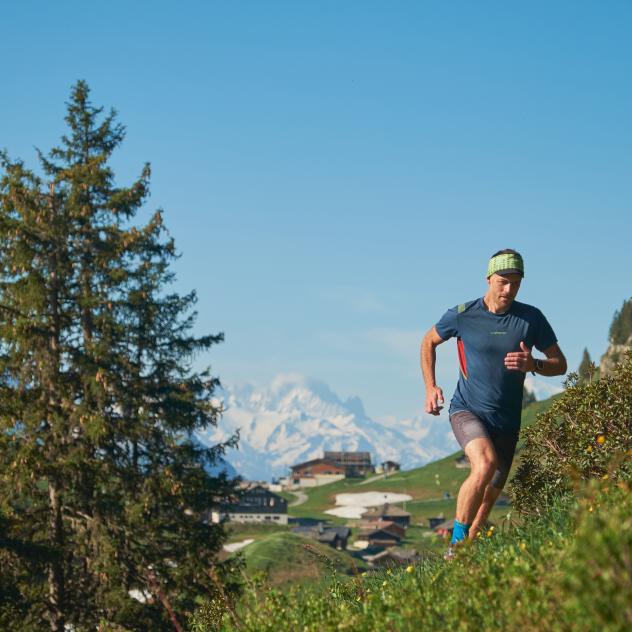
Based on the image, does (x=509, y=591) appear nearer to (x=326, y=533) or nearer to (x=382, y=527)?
(x=326, y=533)

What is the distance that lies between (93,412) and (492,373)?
18.3m

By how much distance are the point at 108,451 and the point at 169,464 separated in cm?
185

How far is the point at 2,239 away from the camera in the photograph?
2589cm

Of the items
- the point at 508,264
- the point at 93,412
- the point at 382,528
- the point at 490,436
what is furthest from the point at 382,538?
the point at 508,264

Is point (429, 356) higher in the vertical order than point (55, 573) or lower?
higher

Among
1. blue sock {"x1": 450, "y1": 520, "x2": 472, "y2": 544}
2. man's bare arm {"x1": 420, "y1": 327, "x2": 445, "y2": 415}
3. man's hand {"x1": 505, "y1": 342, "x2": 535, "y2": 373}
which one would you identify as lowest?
blue sock {"x1": 450, "y1": 520, "x2": 472, "y2": 544}

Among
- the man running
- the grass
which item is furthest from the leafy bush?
the grass

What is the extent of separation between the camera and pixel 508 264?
7.97 metres

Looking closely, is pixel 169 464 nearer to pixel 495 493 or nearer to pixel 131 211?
pixel 131 211

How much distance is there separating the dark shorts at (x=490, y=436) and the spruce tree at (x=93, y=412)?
14.6m

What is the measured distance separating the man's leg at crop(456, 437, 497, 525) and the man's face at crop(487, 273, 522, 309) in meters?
1.17

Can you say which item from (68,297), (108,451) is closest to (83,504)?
(108,451)

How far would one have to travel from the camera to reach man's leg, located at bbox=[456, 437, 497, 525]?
7754mm

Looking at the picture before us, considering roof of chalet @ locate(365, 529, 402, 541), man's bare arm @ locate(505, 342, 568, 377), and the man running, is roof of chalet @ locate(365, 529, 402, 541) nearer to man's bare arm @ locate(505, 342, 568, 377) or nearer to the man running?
man's bare arm @ locate(505, 342, 568, 377)
